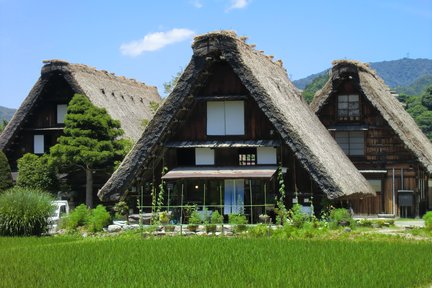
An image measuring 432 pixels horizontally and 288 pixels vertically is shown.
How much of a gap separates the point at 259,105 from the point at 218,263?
11.6m

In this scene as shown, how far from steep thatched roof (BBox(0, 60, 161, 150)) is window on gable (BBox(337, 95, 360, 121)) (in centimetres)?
1050

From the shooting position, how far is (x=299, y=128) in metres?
25.0

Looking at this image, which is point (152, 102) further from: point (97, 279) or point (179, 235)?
point (97, 279)

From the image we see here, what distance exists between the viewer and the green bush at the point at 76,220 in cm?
2423

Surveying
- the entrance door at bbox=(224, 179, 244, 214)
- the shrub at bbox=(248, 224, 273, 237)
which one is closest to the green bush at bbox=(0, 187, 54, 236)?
the shrub at bbox=(248, 224, 273, 237)

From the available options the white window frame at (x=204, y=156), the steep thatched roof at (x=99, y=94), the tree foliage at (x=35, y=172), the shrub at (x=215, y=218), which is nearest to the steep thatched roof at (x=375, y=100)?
the white window frame at (x=204, y=156)

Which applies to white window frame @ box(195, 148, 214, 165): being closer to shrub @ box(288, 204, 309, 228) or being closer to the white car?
the white car

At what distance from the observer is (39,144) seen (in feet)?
123

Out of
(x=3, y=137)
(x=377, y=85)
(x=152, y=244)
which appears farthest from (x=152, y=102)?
(x=152, y=244)

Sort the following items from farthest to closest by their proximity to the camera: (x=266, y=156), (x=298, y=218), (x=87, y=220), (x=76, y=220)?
(x=266, y=156) → (x=87, y=220) → (x=76, y=220) → (x=298, y=218)

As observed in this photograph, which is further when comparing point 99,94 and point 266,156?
point 99,94

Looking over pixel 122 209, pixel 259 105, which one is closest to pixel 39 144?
pixel 122 209

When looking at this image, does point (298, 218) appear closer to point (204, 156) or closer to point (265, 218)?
point (265, 218)

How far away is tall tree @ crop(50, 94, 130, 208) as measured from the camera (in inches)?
1271
